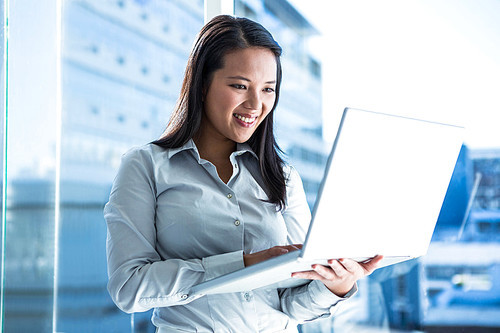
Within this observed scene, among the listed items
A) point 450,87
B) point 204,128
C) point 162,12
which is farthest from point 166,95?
point 450,87

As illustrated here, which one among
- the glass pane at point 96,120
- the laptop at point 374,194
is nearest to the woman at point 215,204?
the laptop at point 374,194

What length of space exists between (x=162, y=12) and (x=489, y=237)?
1.69 meters

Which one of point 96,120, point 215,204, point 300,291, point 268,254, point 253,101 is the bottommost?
point 300,291

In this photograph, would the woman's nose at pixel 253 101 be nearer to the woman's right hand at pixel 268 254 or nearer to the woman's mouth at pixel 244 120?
the woman's mouth at pixel 244 120

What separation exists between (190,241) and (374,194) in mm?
522

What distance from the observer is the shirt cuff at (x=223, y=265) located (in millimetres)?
1260

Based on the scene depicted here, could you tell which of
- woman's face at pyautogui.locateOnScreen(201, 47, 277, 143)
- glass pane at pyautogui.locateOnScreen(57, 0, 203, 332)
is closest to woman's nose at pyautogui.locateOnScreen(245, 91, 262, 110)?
woman's face at pyautogui.locateOnScreen(201, 47, 277, 143)

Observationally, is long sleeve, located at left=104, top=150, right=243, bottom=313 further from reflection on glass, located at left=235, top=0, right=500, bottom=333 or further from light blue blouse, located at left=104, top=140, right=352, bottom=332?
reflection on glass, located at left=235, top=0, right=500, bottom=333

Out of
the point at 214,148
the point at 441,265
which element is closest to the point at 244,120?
the point at 214,148

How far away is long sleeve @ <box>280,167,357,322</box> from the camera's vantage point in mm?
1376

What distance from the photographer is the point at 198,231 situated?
54.2 inches

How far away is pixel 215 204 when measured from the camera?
142 cm

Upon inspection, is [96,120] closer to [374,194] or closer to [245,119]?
[245,119]

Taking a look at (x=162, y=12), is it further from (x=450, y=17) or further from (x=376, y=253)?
(x=376, y=253)
